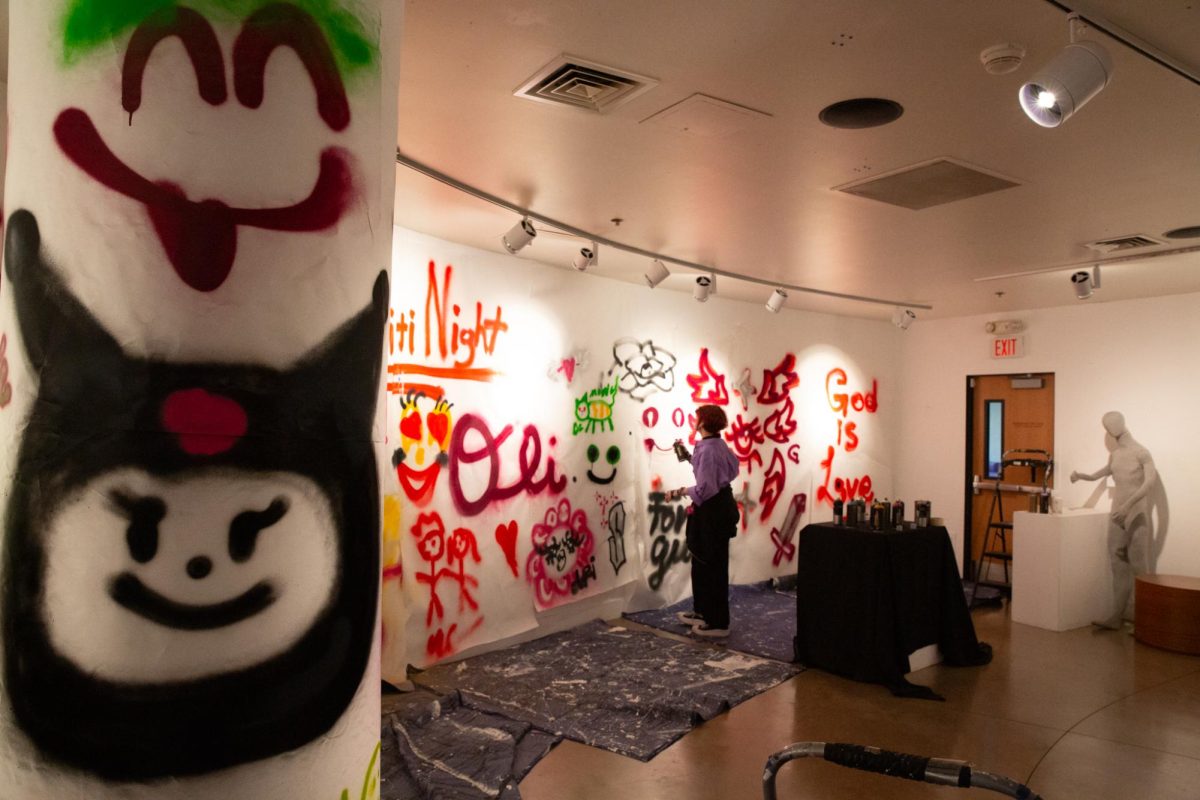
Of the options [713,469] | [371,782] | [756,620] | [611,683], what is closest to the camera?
[371,782]

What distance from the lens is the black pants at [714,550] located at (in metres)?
5.48

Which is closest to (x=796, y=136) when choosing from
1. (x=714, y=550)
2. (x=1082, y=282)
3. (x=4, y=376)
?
(x=4, y=376)

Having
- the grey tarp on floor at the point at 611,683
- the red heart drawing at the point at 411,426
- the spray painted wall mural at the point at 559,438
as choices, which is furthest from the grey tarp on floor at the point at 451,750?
the red heart drawing at the point at 411,426

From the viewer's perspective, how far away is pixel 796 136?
3135 mm

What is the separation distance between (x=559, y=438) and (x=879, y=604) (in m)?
2.36

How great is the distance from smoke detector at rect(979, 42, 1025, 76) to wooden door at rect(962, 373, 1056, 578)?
5571 millimetres

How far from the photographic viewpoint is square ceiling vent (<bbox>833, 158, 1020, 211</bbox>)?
3496mm

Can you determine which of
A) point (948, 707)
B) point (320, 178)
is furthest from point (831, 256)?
point (320, 178)

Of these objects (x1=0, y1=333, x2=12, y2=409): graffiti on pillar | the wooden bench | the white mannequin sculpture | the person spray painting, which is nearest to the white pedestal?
the white mannequin sculpture

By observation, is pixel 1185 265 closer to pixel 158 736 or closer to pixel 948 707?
pixel 948 707

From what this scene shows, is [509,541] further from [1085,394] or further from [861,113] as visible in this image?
[1085,394]

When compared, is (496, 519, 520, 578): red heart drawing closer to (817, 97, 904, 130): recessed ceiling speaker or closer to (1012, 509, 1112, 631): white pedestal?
(817, 97, 904, 130): recessed ceiling speaker

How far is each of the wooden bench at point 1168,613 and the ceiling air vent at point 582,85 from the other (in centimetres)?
531

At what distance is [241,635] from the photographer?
4.12 ft
